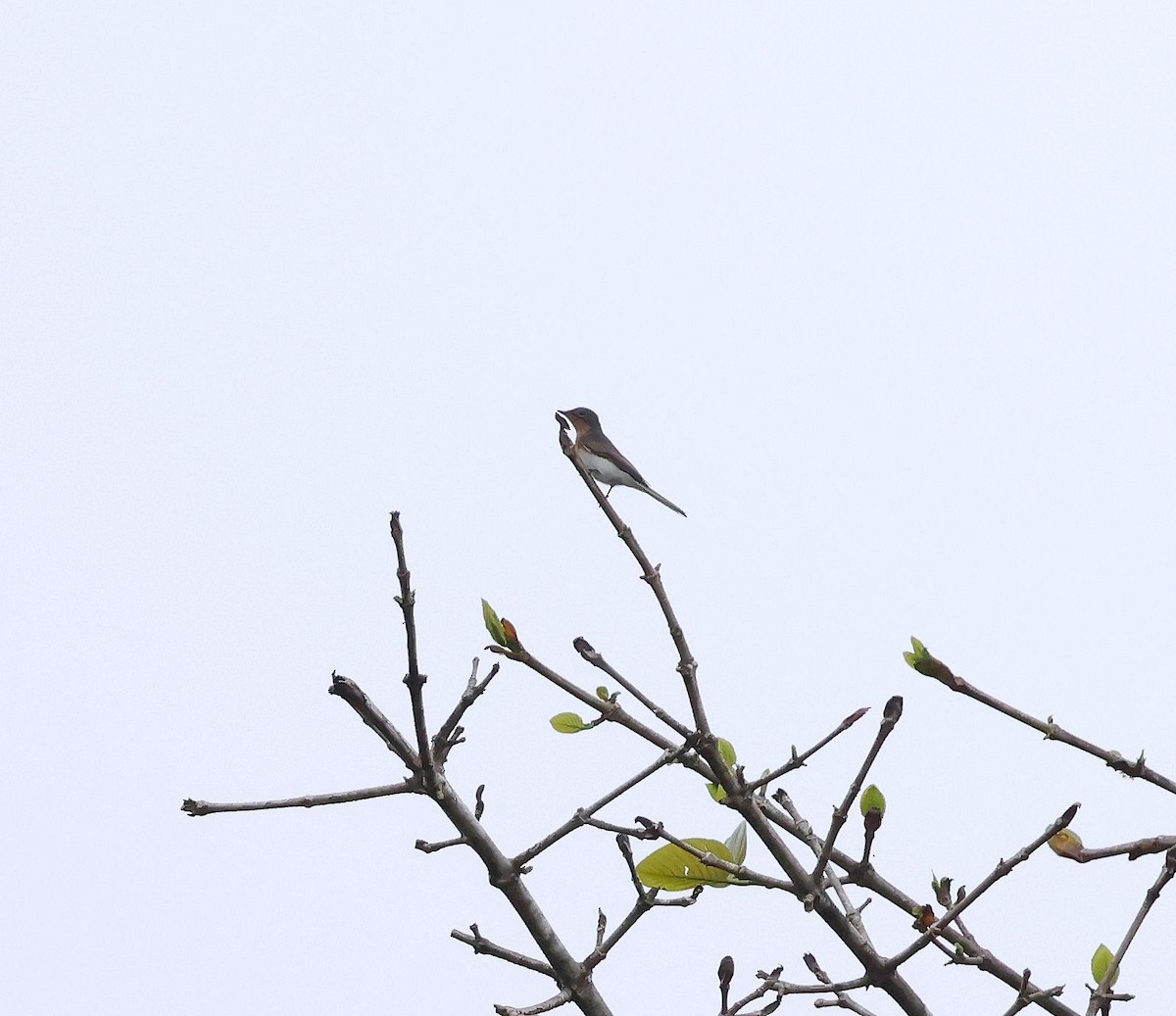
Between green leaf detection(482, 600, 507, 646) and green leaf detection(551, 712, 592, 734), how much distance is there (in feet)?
1.38

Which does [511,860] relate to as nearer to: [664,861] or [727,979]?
[664,861]

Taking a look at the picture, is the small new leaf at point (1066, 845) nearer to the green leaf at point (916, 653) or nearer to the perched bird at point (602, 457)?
the green leaf at point (916, 653)

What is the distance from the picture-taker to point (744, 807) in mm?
4465

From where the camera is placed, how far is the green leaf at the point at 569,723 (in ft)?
16.4

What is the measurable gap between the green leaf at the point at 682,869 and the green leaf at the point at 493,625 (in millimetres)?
935

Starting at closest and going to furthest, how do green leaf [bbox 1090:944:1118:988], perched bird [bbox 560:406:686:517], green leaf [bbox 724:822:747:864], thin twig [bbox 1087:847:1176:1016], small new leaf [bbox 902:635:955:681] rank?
thin twig [bbox 1087:847:1176:1016] → small new leaf [bbox 902:635:955:681] → green leaf [bbox 1090:944:1118:988] → green leaf [bbox 724:822:747:864] → perched bird [bbox 560:406:686:517]

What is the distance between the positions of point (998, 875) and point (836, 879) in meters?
0.72

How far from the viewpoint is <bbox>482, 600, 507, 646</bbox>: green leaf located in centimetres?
480

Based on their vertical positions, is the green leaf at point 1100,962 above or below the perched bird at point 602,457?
below

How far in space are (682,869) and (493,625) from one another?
1097 millimetres

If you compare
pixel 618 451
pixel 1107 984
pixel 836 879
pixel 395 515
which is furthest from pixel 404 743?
pixel 618 451

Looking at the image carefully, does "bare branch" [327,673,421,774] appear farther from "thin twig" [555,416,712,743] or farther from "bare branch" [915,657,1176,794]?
"bare branch" [915,657,1176,794]

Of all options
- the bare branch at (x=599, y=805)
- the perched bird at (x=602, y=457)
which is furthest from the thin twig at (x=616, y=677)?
the perched bird at (x=602, y=457)

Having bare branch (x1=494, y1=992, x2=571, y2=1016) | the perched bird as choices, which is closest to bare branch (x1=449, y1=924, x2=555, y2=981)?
bare branch (x1=494, y1=992, x2=571, y2=1016)
